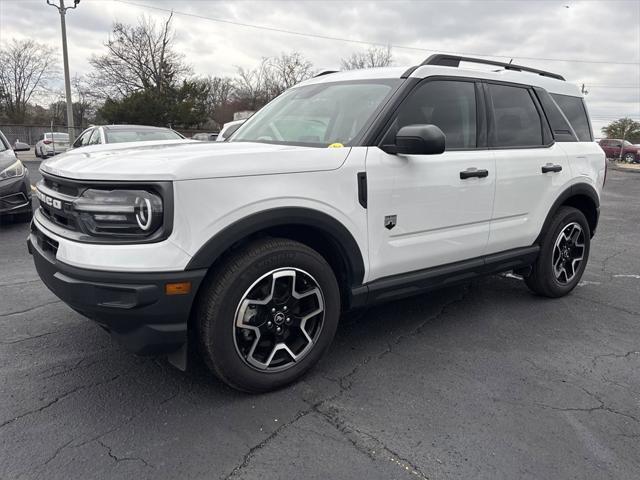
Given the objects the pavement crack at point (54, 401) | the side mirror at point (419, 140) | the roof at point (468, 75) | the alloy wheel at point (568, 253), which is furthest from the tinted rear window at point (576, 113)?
the pavement crack at point (54, 401)

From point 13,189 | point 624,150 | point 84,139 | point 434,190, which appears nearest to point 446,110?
point 434,190

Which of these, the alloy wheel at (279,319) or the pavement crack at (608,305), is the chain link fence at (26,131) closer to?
the pavement crack at (608,305)

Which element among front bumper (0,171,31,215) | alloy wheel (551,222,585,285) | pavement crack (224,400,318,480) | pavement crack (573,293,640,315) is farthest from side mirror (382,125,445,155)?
front bumper (0,171,31,215)

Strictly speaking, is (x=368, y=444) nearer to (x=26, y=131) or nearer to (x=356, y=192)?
(x=356, y=192)

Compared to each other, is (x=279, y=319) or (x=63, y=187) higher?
(x=63, y=187)

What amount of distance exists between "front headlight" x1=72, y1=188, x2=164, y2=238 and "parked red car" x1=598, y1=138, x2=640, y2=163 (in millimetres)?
39671

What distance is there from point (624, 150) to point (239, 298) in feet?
133

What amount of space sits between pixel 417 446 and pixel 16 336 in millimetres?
2764

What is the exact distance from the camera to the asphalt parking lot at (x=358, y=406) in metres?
2.20

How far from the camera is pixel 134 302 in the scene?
2.24 metres

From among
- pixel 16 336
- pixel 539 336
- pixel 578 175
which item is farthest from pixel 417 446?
pixel 578 175

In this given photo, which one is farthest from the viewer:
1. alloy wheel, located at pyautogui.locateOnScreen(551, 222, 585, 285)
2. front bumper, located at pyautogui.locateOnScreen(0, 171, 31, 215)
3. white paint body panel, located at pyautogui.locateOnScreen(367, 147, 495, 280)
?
front bumper, located at pyautogui.locateOnScreen(0, 171, 31, 215)

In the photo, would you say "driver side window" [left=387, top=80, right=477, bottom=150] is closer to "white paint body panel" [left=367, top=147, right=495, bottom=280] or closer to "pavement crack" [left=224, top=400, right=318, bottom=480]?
"white paint body panel" [left=367, top=147, right=495, bottom=280]

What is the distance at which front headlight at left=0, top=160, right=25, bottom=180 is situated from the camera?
664cm
